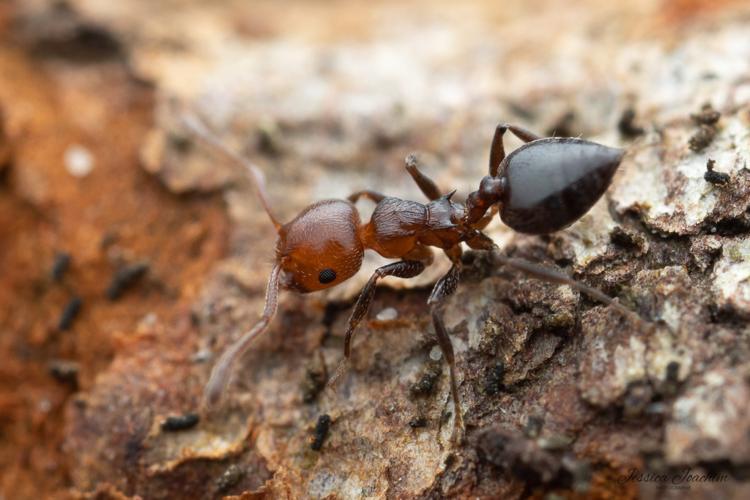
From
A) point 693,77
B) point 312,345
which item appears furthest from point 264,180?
point 693,77

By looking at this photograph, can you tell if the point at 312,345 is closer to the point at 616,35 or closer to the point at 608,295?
the point at 608,295

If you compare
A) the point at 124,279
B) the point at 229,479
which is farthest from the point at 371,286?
the point at 124,279

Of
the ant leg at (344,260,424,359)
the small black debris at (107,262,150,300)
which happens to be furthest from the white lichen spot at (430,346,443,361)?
the small black debris at (107,262,150,300)

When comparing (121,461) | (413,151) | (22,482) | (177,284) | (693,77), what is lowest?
(22,482)

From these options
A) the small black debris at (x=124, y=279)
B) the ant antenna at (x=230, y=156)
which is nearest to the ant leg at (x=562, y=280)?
the ant antenna at (x=230, y=156)

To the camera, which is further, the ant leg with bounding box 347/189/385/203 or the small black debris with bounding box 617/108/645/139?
the ant leg with bounding box 347/189/385/203

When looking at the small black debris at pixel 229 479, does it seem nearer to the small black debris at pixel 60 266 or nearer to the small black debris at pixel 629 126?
the small black debris at pixel 60 266

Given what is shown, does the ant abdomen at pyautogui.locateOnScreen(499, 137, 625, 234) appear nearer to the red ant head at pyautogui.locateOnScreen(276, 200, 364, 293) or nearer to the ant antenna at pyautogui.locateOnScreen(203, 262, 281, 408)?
the red ant head at pyautogui.locateOnScreen(276, 200, 364, 293)
